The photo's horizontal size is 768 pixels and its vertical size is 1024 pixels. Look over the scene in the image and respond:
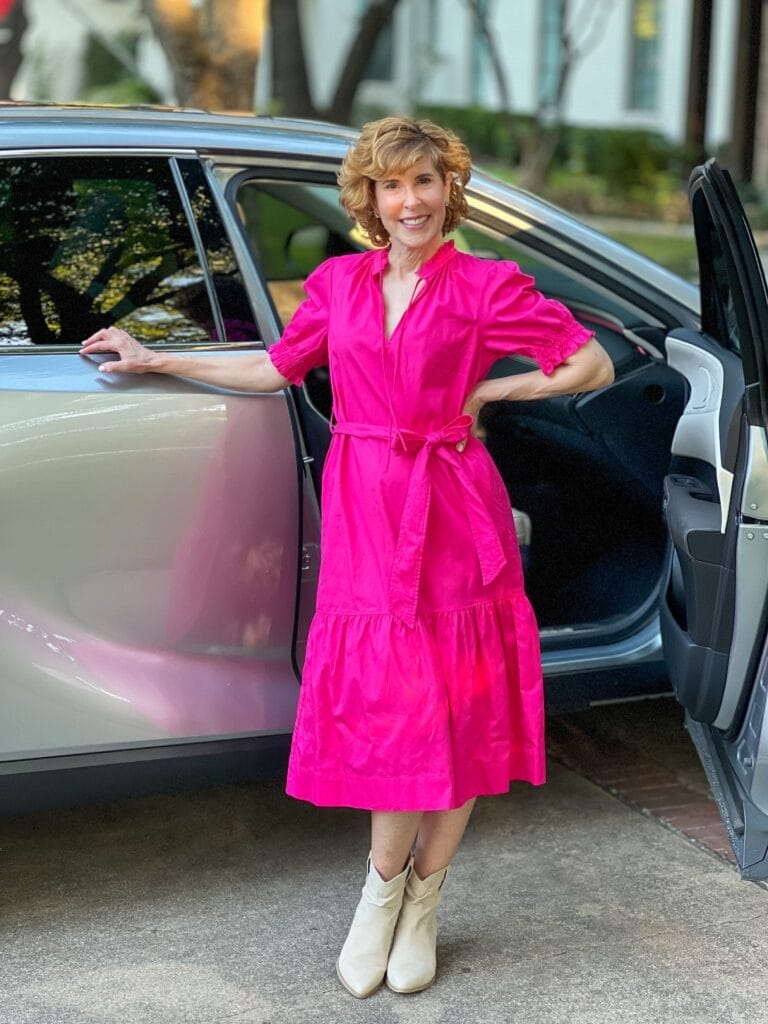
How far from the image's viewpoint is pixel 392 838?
111 inches

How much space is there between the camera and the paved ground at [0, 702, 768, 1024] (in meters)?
2.84

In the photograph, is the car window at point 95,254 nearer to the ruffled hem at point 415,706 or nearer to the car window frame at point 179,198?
the car window frame at point 179,198

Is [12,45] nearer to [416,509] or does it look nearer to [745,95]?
[416,509]

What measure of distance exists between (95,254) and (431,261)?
799 mm

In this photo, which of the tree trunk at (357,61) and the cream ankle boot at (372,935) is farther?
the tree trunk at (357,61)

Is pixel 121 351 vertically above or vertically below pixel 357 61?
below

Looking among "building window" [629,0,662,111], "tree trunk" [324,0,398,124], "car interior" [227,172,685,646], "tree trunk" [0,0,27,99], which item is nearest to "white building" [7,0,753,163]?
"building window" [629,0,662,111]

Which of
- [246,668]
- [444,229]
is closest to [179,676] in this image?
[246,668]

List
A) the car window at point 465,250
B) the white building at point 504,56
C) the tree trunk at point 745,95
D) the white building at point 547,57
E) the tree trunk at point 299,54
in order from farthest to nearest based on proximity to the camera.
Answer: the white building at point 504,56 < the white building at point 547,57 < the tree trunk at point 745,95 < the tree trunk at point 299,54 < the car window at point 465,250

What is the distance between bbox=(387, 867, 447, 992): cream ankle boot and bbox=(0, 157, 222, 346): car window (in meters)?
1.26

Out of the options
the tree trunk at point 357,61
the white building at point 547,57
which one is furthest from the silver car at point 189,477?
the white building at point 547,57

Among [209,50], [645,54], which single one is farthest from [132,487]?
[645,54]

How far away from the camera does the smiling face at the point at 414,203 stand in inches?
104

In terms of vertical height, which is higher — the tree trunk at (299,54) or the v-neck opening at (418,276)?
the tree trunk at (299,54)
